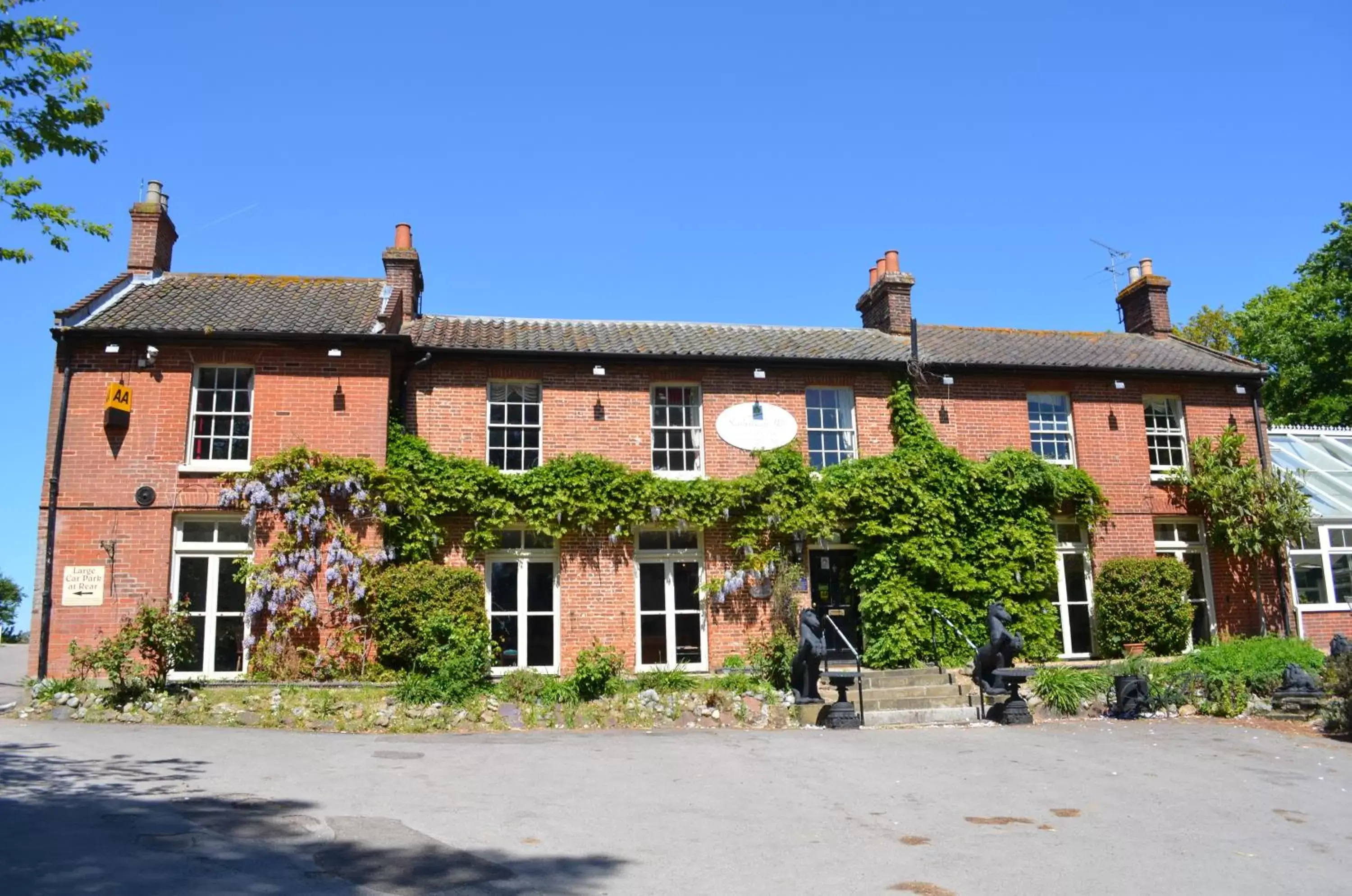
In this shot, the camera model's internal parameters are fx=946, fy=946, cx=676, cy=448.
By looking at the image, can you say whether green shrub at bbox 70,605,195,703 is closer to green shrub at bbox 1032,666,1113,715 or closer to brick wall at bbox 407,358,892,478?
brick wall at bbox 407,358,892,478

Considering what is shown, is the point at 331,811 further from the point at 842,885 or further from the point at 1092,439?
the point at 1092,439

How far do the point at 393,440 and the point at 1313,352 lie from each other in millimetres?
27433

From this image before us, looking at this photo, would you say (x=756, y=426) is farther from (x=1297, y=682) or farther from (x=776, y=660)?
(x=1297, y=682)

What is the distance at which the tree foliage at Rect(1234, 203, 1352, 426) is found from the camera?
27.8 meters

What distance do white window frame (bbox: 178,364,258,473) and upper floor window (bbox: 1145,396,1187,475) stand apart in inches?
660

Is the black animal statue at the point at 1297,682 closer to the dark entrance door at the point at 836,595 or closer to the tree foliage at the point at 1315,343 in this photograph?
the dark entrance door at the point at 836,595

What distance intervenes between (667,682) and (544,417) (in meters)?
5.36

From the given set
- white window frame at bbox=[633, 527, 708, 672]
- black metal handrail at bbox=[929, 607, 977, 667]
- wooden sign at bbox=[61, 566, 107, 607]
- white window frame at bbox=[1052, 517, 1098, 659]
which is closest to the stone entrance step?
black metal handrail at bbox=[929, 607, 977, 667]

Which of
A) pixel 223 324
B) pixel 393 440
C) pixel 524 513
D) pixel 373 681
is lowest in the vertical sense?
pixel 373 681

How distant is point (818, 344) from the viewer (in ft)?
62.5

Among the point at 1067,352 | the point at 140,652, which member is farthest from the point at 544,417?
the point at 1067,352

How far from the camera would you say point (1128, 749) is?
1206 centimetres

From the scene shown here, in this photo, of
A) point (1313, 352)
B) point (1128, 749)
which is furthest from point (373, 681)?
point (1313, 352)

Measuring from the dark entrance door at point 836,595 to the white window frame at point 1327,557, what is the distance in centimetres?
932
